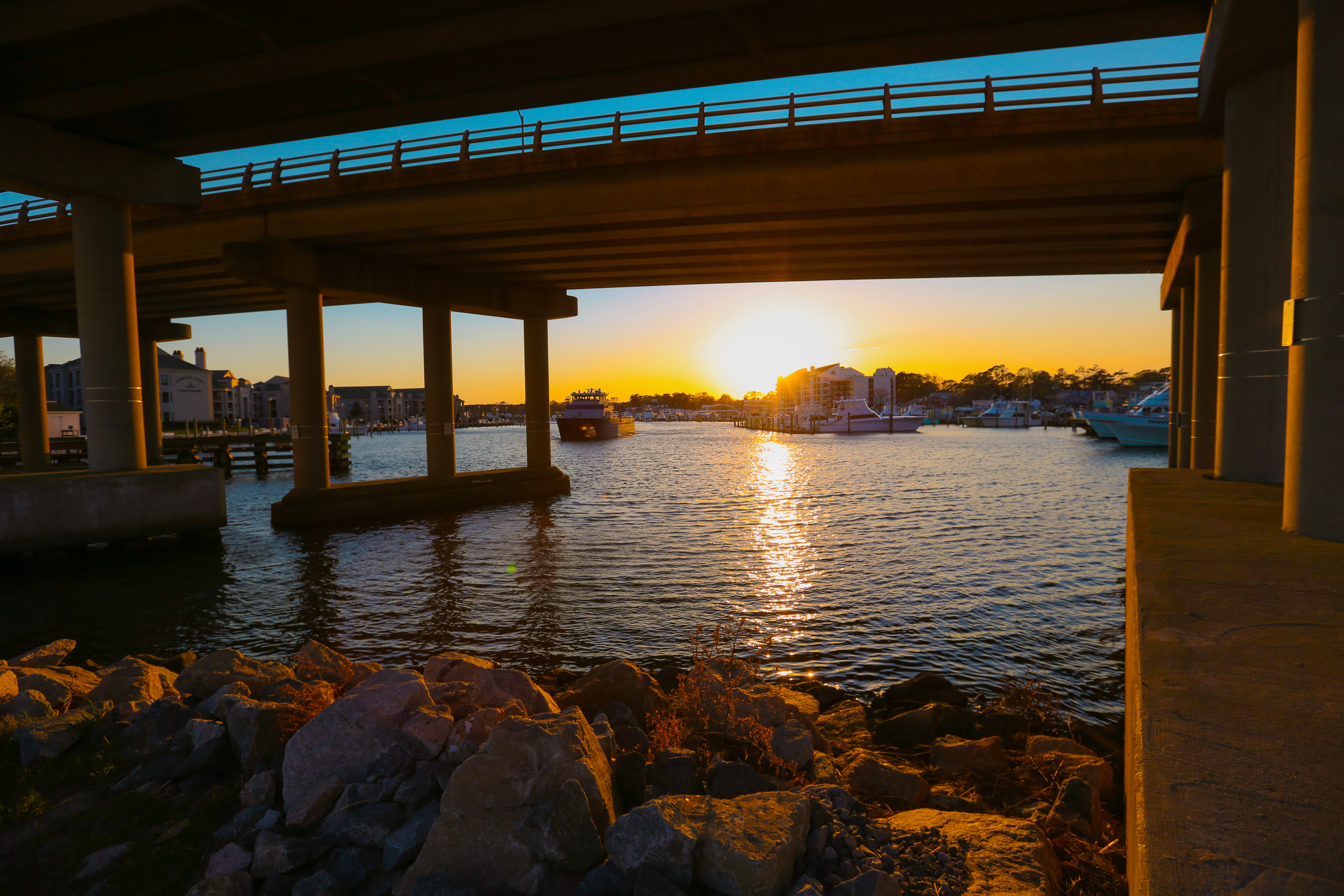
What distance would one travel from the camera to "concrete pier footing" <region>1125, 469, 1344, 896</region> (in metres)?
2.38

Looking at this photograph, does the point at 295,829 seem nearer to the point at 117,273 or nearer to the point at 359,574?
the point at 359,574

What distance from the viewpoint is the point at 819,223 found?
60.8ft

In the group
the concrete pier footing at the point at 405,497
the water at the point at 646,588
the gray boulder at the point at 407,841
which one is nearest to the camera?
the gray boulder at the point at 407,841

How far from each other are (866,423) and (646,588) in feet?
337

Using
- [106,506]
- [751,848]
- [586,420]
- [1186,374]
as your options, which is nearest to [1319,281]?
[751,848]

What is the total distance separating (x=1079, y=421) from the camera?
106 m

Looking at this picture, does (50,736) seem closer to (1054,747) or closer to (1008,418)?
(1054,747)

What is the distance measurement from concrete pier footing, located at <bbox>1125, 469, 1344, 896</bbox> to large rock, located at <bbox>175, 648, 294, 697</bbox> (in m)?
7.14

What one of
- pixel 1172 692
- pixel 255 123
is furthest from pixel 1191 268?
pixel 255 123

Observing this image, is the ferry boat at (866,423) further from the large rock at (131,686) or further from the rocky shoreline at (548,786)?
the large rock at (131,686)

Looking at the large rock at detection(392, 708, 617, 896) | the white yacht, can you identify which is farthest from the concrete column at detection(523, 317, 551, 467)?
the white yacht

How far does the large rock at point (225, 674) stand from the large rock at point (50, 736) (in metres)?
1.16

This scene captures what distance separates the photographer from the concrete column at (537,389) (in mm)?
29766

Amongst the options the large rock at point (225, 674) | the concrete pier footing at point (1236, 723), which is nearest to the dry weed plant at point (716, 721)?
the concrete pier footing at point (1236, 723)
